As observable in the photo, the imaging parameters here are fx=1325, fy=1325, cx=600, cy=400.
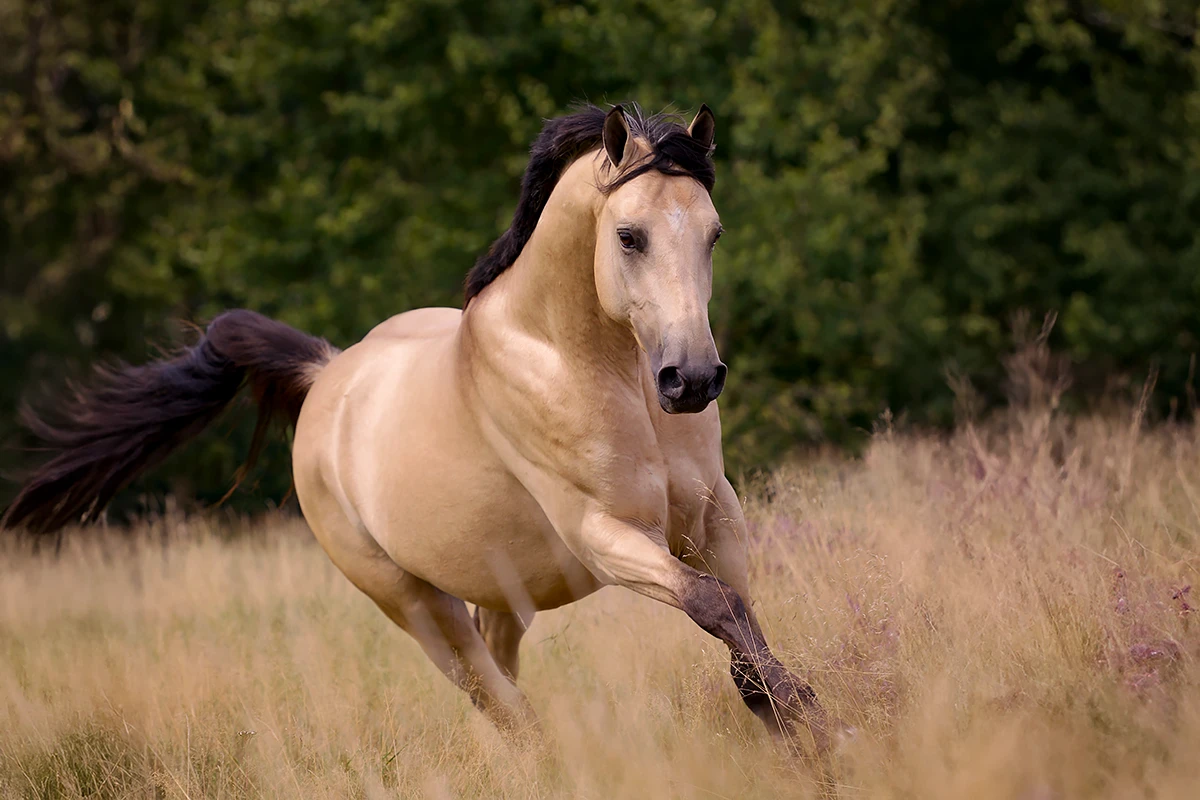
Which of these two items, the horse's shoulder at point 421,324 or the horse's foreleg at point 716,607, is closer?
the horse's foreleg at point 716,607

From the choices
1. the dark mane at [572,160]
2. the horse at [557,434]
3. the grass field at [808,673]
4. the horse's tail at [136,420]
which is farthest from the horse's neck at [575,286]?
the horse's tail at [136,420]

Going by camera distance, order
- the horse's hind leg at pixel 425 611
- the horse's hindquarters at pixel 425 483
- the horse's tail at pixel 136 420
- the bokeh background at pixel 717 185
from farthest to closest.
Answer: the bokeh background at pixel 717 185
the horse's tail at pixel 136 420
the horse's hind leg at pixel 425 611
the horse's hindquarters at pixel 425 483

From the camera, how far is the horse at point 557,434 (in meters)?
3.87

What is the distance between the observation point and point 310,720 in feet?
16.9

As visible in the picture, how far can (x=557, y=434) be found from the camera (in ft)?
14.1

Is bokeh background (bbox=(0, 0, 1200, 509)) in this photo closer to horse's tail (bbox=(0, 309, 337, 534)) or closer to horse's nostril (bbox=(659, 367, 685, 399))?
horse's tail (bbox=(0, 309, 337, 534))

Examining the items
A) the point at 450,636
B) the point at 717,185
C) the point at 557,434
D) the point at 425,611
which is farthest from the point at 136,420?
the point at 717,185

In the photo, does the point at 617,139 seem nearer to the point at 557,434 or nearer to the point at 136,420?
the point at 557,434

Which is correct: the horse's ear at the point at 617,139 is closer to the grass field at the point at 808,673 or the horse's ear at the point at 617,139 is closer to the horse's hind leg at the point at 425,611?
the grass field at the point at 808,673

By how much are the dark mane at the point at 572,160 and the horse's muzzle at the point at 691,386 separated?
64cm

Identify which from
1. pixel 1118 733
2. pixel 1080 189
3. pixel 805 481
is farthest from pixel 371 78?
pixel 1118 733

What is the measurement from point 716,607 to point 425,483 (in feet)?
4.90

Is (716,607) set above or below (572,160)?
below

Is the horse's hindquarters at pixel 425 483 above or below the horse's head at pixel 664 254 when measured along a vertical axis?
below
